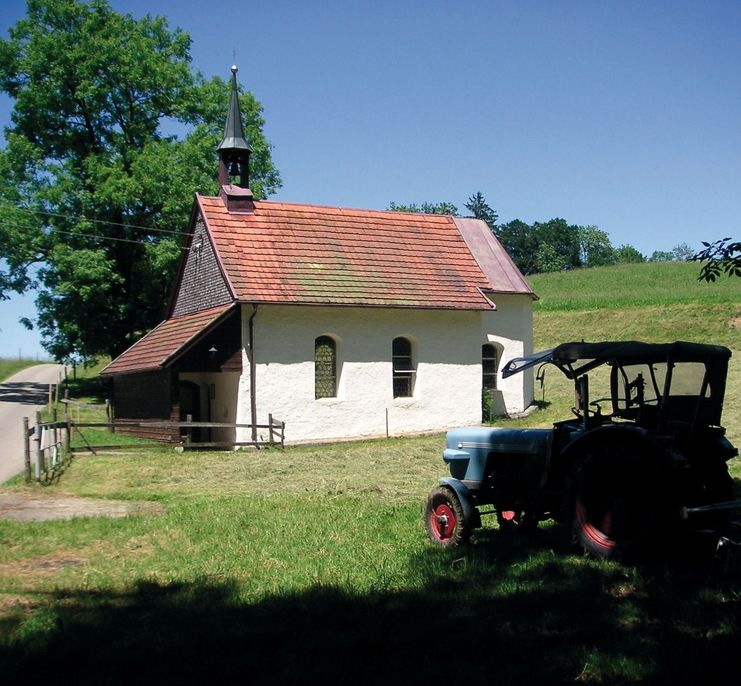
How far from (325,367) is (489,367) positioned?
715 centimetres

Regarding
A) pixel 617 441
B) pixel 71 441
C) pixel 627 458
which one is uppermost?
pixel 617 441

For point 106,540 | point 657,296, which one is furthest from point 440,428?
point 657,296

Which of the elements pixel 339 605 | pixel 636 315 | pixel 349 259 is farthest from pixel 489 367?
pixel 339 605

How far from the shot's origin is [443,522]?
9148 millimetres

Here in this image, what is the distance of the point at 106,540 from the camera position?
10023mm

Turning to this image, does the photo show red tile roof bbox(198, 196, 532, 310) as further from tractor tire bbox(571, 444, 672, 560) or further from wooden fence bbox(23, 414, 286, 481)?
tractor tire bbox(571, 444, 672, 560)

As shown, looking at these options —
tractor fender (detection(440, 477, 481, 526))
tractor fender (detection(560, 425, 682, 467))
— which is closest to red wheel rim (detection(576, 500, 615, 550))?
tractor fender (detection(560, 425, 682, 467))

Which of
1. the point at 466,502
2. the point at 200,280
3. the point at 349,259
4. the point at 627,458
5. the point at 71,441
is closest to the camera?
the point at 627,458

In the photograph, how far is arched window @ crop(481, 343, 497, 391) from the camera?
29.9 metres

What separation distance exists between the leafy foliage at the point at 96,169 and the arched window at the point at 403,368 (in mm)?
9973

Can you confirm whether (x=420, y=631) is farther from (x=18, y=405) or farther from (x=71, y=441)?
(x=18, y=405)

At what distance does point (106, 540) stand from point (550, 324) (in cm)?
3814

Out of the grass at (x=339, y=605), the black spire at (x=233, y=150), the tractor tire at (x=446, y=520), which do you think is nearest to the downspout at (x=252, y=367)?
the black spire at (x=233, y=150)

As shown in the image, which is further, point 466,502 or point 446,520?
point 446,520
